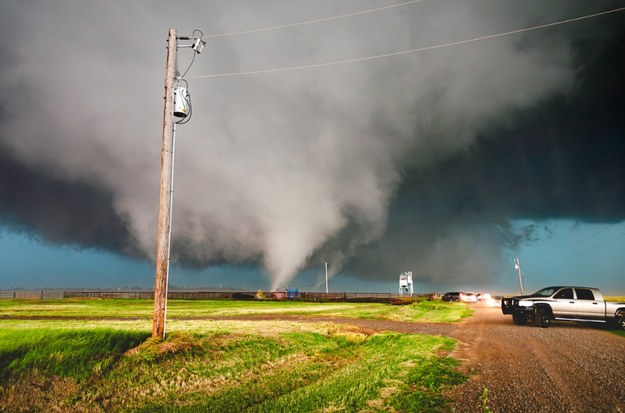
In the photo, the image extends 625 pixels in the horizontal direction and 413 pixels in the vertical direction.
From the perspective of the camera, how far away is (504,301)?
81.1 feet

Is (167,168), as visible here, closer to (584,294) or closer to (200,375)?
(200,375)

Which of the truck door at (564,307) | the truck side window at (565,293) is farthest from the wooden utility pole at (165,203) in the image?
the truck side window at (565,293)

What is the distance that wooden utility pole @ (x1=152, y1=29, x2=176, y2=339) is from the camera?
10.6 meters

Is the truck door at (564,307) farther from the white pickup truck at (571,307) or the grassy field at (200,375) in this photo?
the grassy field at (200,375)

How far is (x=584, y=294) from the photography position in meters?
21.1

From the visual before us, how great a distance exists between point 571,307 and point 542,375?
15051mm

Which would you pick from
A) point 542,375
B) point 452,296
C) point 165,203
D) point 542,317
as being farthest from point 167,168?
point 452,296

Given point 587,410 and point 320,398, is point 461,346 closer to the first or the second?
point 587,410

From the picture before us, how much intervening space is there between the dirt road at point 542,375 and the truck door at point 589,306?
584 centimetres

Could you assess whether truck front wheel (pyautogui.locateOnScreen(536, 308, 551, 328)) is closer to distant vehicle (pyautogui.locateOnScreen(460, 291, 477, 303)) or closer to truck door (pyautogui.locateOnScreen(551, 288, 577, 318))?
truck door (pyautogui.locateOnScreen(551, 288, 577, 318))

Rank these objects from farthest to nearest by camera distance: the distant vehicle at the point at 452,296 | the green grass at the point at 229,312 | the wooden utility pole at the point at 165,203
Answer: the distant vehicle at the point at 452,296 → the green grass at the point at 229,312 → the wooden utility pole at the point at 165,203

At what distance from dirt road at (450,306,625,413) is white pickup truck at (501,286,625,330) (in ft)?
18.1

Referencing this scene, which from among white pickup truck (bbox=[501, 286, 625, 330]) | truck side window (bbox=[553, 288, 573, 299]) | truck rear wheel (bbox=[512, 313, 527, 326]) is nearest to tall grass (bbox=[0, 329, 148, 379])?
white pickup truck (bbox=[501, 286, 625, 330])

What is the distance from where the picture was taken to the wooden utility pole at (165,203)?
1056 centimetres
